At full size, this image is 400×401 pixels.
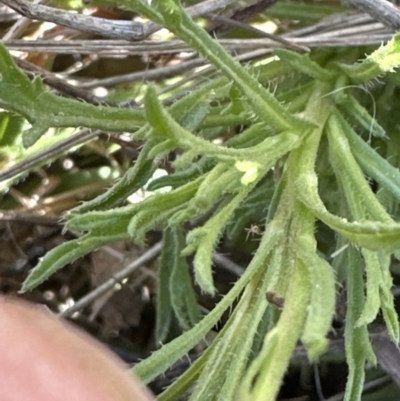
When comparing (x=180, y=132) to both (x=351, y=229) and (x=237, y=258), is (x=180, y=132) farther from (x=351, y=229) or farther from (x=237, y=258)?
(x=237, y=258)

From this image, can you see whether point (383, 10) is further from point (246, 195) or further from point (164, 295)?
point (164, 295)

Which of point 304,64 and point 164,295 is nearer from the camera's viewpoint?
point 304,64

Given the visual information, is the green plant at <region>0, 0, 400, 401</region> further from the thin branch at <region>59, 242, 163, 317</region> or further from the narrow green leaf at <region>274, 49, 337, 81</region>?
the thin branch at <region>59, 242, 163, 317</region>

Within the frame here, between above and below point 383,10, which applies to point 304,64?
below

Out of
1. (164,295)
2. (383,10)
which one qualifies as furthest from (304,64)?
(164,295)

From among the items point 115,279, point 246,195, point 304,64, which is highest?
point 304,64

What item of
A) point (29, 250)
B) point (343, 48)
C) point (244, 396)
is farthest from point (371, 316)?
point (29, 250)

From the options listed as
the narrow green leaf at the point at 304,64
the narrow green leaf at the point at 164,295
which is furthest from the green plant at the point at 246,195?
the narrow green leaf at the point at 164,295

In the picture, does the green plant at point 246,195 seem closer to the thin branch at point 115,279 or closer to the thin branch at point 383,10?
the thin branch at point 383,10

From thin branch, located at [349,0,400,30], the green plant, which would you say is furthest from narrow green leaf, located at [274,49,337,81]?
thin branch, located at [349,0,400,30]
